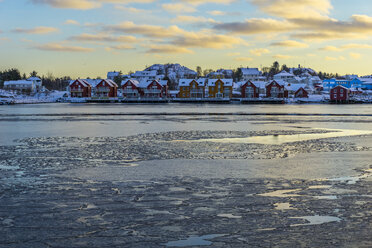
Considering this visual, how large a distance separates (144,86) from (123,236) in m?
128

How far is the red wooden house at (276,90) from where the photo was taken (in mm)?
130613

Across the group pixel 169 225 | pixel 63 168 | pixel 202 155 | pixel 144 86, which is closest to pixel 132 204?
pixel 169 225

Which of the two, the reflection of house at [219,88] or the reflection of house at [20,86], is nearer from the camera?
the reflection of house at [219,88]

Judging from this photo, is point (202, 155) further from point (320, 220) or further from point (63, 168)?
point (320, 220)

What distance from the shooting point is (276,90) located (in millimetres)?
131250

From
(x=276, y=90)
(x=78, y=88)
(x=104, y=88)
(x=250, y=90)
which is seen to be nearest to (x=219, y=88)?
(x=250, y=90)

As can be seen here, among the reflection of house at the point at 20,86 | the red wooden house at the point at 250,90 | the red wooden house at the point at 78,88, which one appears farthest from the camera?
the reflection of house at the point at 20,86

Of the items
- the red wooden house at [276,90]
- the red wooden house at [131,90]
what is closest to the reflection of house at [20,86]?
the red wooden house at [131,90]

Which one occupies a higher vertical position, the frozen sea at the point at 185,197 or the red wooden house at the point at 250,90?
the red wooden house at the point at 250,90

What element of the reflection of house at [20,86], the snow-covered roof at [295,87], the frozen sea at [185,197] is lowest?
the frozen sea at [185,197]

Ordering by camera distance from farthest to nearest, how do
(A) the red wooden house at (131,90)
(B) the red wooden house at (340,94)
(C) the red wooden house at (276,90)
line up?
(A) the red wooden house at (131,90), (C) the red wooden house at (276,90), (B) the red wooden house at (340,94)

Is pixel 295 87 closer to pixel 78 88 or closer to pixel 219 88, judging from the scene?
pixel 219 88

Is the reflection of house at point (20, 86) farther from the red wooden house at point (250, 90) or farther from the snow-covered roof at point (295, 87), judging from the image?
the snow-covered roof at point (295, 87)

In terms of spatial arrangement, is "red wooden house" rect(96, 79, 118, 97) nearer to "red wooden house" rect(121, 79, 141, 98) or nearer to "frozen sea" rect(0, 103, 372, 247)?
"red wooden house" rect(121, 79, 141, 98)
